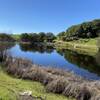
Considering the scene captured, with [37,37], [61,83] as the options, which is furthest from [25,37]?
[61,83]

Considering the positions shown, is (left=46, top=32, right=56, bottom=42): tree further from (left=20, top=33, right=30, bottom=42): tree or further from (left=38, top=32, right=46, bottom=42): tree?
(left=20, top=33, right=30, bottom=42): tree

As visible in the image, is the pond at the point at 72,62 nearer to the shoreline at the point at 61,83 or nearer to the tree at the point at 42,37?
the shoreline at the point at 61,83

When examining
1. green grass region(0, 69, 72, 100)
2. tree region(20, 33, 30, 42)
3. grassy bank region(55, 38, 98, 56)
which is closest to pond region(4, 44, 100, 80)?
green grass region(0, 69, 72, 100)

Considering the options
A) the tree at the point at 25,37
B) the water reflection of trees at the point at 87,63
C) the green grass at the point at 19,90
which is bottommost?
the water reflection of trees at the point at 87,63

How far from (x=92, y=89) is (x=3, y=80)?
6.31 m

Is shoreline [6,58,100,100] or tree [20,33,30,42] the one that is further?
tree [20,33,30,42]

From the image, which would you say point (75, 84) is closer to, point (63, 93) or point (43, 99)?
point (63, 93)

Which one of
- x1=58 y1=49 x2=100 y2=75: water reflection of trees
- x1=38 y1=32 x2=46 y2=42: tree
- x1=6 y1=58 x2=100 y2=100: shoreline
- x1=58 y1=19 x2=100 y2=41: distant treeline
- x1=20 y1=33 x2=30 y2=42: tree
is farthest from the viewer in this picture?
x1=38 y1=32 x2=46 y2=42: tree

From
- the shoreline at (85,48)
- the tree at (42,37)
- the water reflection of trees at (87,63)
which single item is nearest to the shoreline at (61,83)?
the water reflection of trees at (87,63)

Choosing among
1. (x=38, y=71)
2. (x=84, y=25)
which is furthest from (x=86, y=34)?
(x=38, y=71)

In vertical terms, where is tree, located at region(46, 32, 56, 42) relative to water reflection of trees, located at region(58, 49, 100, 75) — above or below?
above

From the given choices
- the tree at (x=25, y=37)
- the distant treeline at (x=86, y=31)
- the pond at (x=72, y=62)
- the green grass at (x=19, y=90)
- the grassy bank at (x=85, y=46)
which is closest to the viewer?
the green grass at (x=19, y=90)

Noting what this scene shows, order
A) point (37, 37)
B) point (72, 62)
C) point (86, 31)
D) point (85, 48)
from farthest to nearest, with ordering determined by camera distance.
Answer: point (37, 37)
point (86, 31)
point (85, 48)
point (72, 62)

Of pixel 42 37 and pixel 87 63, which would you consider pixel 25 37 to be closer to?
pixel 42 37
